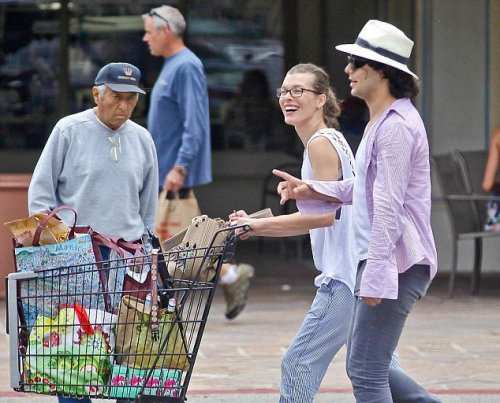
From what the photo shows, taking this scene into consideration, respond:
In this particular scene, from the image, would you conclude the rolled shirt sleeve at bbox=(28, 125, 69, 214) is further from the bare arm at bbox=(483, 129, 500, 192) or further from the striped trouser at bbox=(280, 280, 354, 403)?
the bare arm at bbox=(483, 129, 500, 192)

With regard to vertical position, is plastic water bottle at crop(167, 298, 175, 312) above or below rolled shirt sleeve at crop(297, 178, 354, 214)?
below

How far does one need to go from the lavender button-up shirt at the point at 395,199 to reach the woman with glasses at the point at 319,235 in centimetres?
36

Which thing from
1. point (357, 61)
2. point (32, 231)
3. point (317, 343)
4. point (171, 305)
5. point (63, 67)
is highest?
point (357, 61)

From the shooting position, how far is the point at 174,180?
8.82m

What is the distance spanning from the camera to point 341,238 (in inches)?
212

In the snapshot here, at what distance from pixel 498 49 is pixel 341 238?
6.63 meters

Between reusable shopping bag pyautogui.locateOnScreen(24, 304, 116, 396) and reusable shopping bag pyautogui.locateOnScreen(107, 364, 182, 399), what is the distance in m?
0.04

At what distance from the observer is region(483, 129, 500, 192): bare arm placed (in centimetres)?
1085

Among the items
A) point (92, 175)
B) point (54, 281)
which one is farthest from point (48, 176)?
point (54, 281)

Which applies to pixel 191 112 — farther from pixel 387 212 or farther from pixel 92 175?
pixel 387 212

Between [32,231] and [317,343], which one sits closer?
[32,231]

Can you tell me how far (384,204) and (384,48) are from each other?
2.03ft

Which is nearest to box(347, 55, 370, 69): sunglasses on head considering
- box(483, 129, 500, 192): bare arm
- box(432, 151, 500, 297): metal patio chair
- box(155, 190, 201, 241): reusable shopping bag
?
box(155, 190, 201, 241): reusable shopping bag

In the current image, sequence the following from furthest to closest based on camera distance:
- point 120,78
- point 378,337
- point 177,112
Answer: point 177,112, point 120,78, point 378,337
